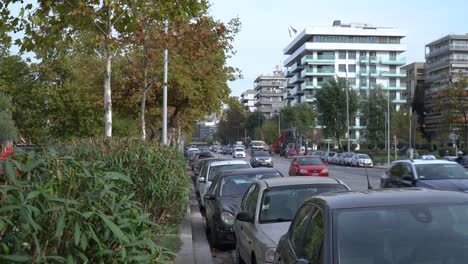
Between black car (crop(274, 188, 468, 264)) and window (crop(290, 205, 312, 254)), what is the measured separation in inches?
5.1

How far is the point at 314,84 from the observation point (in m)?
112

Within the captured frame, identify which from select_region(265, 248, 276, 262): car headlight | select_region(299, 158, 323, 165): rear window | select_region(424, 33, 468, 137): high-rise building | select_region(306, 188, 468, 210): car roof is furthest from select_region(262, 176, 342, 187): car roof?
select_region(424, 33, 468, 137): high-rise building

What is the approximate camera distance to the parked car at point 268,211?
739 cm

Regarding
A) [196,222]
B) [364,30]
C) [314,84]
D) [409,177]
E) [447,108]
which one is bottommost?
[196,222]

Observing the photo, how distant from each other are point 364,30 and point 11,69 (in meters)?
85.5

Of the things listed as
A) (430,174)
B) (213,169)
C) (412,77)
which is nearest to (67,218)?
(430,174)

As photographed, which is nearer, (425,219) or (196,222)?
(425,219)

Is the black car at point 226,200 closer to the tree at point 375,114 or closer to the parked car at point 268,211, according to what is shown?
the parked car at point 268,211

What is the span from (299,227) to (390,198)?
0.97m

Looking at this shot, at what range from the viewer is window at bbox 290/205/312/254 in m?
5.31

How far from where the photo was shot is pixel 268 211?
827 cm

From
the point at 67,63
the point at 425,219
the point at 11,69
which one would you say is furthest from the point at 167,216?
the point at 11,69

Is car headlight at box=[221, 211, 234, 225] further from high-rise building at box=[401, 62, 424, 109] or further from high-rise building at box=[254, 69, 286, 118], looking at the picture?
high-rise building at box=[254, 69, 286, 118]

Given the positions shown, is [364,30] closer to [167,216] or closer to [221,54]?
[221,54]
